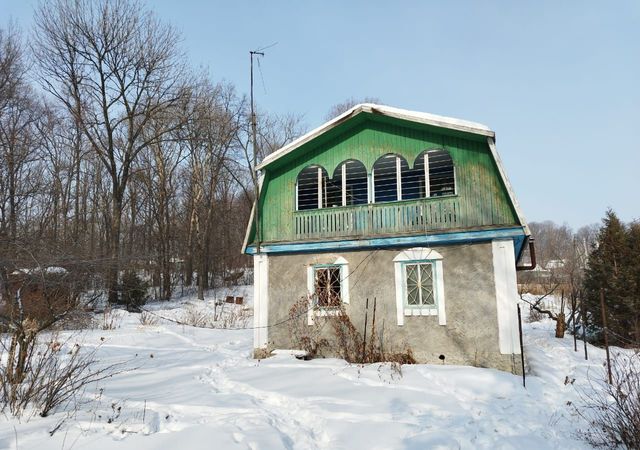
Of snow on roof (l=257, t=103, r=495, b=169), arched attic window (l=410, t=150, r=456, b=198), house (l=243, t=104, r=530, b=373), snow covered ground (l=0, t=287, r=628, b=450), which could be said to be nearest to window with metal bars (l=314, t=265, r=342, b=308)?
house (l=243, t=104, r=530, b=373)

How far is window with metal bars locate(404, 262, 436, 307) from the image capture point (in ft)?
33.9

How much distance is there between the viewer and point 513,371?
30.5 feet

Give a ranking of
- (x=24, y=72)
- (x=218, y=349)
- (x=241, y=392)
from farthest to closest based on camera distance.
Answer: (x=24, y=72) < (x=218, y=349) < (x=241, y=392)

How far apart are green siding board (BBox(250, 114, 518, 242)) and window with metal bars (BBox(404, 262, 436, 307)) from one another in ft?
3.33

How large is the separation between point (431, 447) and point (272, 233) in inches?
302

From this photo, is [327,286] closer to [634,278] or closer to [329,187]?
[329,187]

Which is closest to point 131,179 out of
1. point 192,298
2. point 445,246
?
point 192,298

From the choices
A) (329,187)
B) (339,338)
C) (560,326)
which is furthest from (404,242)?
(560,326)

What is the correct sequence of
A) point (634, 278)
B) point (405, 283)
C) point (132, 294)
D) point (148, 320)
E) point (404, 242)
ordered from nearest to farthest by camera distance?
1. point (404, 242)
2. point (405, 283)
3. point (634, 278)
4. point (148, 320)
5. point (132, 294)

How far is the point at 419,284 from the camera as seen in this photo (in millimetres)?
10461

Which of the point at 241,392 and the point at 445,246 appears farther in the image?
the point at 445,246

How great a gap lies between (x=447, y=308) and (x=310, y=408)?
471 centimetres

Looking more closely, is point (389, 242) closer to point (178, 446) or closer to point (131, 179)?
point (178, 446)

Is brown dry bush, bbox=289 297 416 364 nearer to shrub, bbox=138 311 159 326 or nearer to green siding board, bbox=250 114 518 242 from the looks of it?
green siding board, bbox=250 114 518 242
